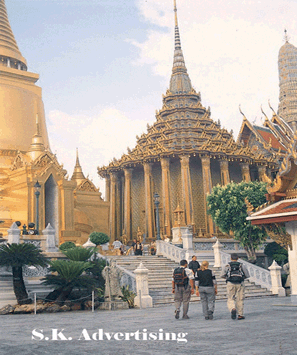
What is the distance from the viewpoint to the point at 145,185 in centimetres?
4022

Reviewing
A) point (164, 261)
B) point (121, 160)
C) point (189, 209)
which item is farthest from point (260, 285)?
point (121, 160)

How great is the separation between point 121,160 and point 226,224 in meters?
16.0

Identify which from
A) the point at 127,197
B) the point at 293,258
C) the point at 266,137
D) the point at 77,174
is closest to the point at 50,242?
the point at 293,258

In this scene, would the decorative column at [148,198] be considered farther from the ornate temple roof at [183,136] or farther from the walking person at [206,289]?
the walking person at [206,289]

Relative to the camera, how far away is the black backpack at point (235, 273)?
37.1 feet

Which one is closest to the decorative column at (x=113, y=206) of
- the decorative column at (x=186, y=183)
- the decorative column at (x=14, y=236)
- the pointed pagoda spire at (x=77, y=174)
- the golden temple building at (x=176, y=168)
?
the golden temple building at (x=176, y=168)

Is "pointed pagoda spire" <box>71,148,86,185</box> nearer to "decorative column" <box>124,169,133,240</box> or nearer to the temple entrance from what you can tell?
"decorative column" <box>124,169,133,240</box>

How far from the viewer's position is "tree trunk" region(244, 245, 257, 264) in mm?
28219

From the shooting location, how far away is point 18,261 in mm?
17062

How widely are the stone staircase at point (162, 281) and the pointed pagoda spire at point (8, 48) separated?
2406cm

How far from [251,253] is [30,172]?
15252mm

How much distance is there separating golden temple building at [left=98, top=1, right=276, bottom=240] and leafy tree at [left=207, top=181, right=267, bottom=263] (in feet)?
25.6

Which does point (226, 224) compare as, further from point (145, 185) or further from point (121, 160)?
point (121, 160)

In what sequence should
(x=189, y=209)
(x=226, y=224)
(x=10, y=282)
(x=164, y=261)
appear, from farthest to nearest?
(x=189, y=209) → (x=226, y=224) → (x=164, y=261) → (x=10, y=282)
